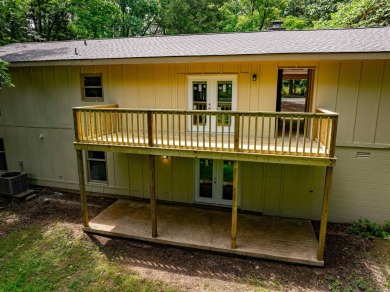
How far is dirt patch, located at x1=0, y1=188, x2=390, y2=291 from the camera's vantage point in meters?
5.57

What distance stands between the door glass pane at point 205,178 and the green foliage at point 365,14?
13.0 meters

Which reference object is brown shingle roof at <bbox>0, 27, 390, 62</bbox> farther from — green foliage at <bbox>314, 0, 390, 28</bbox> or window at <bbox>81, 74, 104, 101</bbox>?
green foliage at <bbox>314, 0, 390, 28</bbox>

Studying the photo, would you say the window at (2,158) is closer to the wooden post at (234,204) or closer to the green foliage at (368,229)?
the wooden post at (234,204)

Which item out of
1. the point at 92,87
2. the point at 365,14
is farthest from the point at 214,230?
the point at 365,14

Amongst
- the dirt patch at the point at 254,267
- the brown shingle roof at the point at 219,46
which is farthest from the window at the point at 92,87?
the dirt patch at the point at 254,267

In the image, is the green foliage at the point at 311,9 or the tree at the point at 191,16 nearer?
the green foliage at the point at 311,9

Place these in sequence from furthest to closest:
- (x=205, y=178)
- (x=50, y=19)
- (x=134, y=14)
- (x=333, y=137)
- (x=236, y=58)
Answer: (x=134, y=14) < (x=50, y=19) < (x=205, y=178) < (x=236, y=58) < (x=333, y=137)

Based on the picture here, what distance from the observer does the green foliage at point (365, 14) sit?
Result: 14.0 metres

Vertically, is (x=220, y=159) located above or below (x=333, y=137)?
below

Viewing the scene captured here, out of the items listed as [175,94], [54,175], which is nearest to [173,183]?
[175,94]

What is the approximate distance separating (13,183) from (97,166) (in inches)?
121

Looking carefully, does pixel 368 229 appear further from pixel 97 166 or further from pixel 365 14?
pixel 365 14

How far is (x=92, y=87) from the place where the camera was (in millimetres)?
9234

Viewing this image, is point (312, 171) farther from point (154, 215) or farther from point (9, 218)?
point (9, 218)
